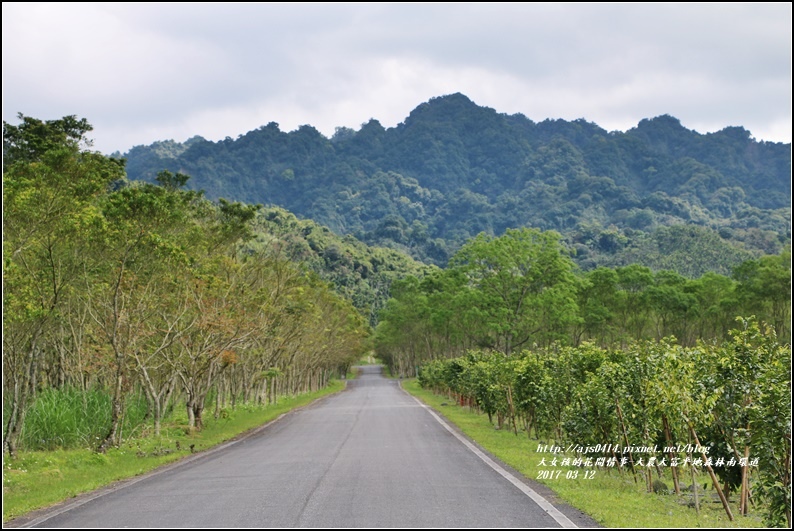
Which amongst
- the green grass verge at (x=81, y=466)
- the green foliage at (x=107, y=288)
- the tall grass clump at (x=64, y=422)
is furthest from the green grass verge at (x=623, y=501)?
the tall grass clump at (x=64, y=422)

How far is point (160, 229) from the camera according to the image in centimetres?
2036

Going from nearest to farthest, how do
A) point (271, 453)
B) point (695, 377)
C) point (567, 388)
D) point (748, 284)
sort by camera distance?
point (695, 377) < point (567, 388) < point (271, 453) < point (748, 284)

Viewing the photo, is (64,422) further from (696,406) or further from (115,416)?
(696,406)

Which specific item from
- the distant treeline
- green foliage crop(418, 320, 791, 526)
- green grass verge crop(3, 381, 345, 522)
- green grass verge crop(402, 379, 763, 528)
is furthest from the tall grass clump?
the distant treeline

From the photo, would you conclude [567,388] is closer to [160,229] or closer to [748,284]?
[160,229]

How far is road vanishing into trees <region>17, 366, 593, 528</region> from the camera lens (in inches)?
357

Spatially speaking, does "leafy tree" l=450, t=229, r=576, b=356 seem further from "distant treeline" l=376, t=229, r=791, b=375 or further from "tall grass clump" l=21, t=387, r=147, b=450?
"tall grass clump" l=21, t=387, r=147, b=450

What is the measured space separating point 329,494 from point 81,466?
8612 millimetres

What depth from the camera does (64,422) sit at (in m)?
21.3

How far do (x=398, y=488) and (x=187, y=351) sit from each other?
15030mm

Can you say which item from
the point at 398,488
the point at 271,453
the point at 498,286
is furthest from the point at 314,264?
the point at 398,488

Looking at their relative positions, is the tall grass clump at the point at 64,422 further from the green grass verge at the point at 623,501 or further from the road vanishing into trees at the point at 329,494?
the green grass verge at the point at 623,501

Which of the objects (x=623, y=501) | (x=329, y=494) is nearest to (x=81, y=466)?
(x=329, y=494)

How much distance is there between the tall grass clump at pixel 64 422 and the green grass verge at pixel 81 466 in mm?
1441
